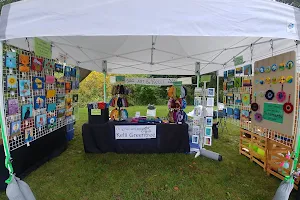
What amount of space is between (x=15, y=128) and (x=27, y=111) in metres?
0.25

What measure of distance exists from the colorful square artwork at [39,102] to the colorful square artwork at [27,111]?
0.31ft

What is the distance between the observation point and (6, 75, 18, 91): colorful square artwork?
5.70 feet

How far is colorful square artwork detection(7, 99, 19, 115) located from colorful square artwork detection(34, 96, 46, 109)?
30cm

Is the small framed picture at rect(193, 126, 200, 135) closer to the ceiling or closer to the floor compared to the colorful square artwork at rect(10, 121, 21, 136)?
closer to the floor

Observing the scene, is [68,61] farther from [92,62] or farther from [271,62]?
[271,62]

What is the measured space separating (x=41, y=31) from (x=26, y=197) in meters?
1.33

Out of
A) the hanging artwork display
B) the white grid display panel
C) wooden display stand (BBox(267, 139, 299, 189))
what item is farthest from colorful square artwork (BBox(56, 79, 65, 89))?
wooden display stand (BBox(267, 139, 299, 189))

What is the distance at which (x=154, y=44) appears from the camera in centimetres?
309

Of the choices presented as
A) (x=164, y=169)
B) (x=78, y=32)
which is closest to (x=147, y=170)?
(x=164, y=169)

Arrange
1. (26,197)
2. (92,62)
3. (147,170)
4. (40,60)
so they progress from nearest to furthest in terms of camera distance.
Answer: (26,197), (40,60), (147,170), (92,62)

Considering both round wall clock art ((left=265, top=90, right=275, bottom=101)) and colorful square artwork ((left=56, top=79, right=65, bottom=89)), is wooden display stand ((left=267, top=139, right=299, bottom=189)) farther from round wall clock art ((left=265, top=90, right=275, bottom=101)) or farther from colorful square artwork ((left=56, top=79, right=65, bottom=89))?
colorful square artwork ((left=56, top=79, right=65, bottom=89))

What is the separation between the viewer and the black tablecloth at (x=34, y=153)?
1894 millimetres

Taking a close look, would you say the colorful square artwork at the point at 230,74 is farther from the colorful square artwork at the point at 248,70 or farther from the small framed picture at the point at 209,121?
the small framed picture at the point at 209,121

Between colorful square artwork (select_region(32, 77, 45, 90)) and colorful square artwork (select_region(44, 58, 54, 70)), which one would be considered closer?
colorful square artwork (select_region(32, 77, 45, 90))
